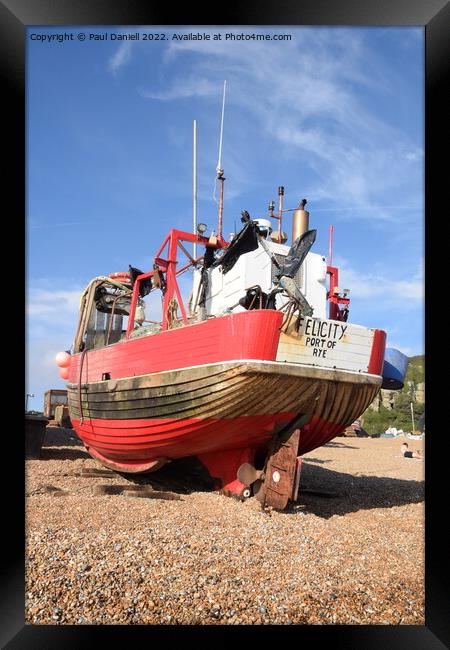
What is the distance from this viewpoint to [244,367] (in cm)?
628

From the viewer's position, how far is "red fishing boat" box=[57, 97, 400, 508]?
254 inches

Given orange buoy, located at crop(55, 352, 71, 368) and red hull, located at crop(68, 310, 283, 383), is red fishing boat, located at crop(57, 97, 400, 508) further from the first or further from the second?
orange buoy, located at crop(55, 352, 71, 368)

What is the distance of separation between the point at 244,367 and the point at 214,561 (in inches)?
90.2

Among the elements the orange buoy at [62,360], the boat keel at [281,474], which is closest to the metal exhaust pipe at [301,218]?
the boat keel at [281,474]

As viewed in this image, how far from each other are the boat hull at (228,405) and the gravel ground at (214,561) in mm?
913

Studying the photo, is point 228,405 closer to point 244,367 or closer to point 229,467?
point 244,367

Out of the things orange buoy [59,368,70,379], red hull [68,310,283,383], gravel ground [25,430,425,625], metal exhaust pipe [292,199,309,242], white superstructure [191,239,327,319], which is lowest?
gravel ground [25,430,425,625]

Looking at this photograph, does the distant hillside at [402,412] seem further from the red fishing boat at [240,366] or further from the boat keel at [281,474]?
the boat keel at [281,474]

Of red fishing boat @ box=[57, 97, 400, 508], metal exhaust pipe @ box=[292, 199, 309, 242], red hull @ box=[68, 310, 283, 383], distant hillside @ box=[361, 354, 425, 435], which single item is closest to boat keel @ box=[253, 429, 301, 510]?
red fishing boat @ box=[57, 97, 400, 508]

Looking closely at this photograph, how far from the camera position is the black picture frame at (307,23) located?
3662 millimetres

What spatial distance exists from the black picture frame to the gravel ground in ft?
1.28

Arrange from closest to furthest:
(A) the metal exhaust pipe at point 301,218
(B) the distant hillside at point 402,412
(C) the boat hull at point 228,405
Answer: (C) the boat hull at point 228,405 → (A) the metal exhaust pipe at point 301,218 → (B) the distant hillside at point 402,412

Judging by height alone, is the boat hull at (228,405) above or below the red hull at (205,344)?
below
